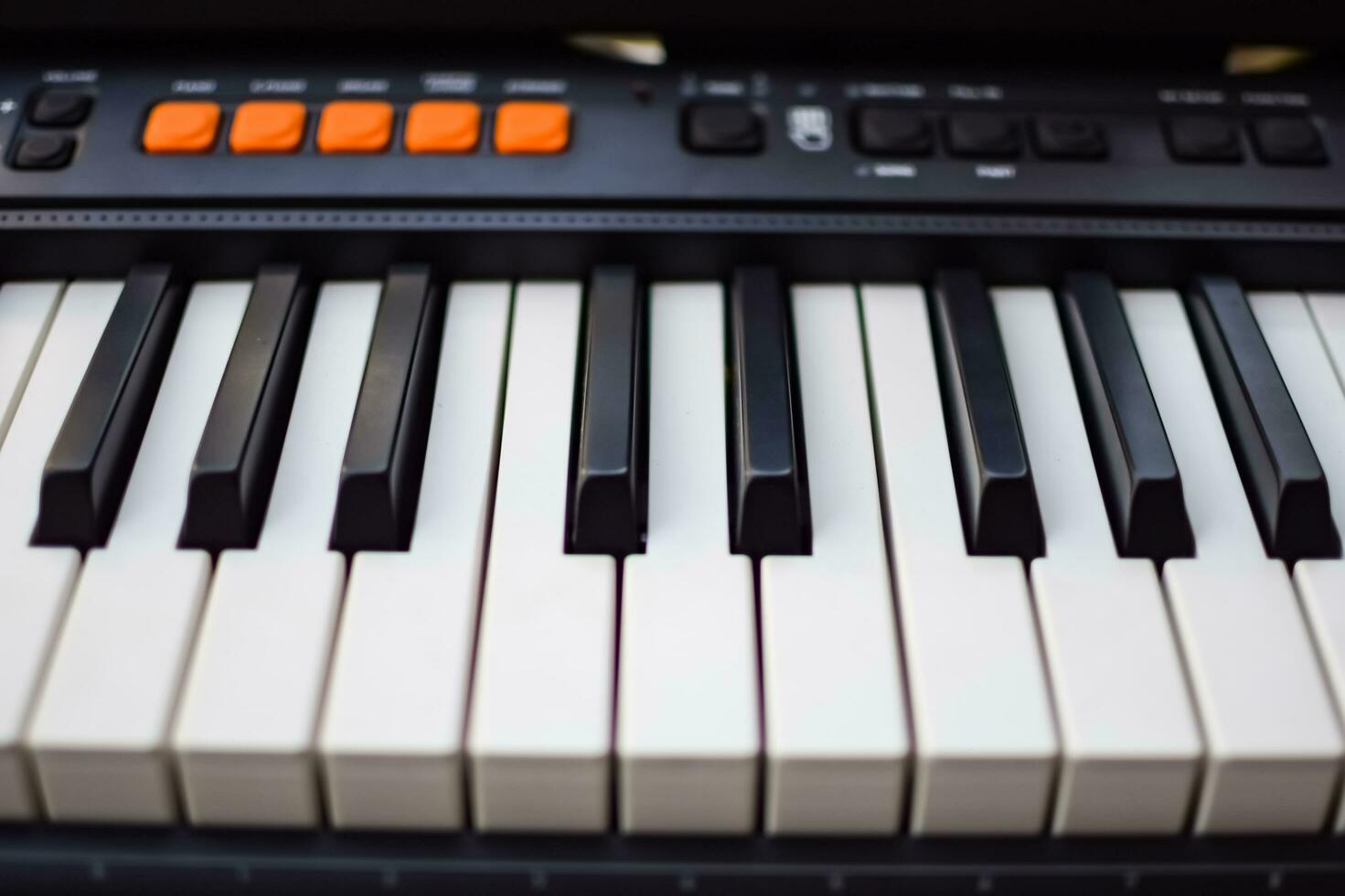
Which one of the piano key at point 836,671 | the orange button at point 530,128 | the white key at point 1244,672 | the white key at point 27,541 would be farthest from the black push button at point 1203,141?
the white key at point 27,541

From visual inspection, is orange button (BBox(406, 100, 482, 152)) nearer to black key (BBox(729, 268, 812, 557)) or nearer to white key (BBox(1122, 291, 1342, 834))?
black key (BBox(729, 268, 812, 557))

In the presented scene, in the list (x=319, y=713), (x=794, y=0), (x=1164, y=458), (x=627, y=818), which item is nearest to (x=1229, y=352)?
(x=1164, y=458)

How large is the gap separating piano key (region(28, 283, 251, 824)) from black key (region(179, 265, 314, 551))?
3cm

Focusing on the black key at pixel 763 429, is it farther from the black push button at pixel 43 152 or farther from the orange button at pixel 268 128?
the black push button at pixel 43 152

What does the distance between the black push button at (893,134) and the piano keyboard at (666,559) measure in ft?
0.36

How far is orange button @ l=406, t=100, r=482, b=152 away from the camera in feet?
3.01

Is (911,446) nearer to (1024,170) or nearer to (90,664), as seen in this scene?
(1024,170)

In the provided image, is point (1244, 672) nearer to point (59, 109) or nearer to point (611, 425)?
point (611, 425)

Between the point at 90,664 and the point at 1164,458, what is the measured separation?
663 millimetres

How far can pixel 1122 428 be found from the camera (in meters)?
0.80

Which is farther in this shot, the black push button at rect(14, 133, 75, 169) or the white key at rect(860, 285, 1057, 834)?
the black push button at rect(14, 133, 75, 169)

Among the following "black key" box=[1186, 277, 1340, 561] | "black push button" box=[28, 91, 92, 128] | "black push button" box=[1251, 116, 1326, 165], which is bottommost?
"black key" box=[1186, 277, 1340, 561]

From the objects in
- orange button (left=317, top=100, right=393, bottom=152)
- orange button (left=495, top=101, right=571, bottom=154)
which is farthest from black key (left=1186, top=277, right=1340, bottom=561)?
orange button (left=317, top=100, right=393, bottom=152)

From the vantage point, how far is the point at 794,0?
0.92 metres
